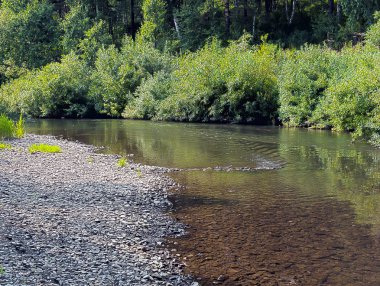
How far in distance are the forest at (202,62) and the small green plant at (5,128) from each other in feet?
27.1

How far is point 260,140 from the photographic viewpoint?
33.4 m

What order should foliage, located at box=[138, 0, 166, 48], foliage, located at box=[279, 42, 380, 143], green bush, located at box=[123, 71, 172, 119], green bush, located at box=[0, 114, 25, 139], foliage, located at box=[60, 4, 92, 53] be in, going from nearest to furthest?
green bush, located at box=[0, 114, 25, 139]
foliage, located at box=[279, 42, 380, 143]
green bush, located at box=[123, 71, 172, 119]
foliage, located at box=[138, 0, 166, 48]
foliage, located at box=[60, 4, 92, 53]

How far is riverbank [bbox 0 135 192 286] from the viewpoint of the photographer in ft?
30.8

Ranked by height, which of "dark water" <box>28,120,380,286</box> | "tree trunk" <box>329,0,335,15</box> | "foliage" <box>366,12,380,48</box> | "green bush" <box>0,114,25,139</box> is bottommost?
"dark water" <box>28,120,380,286</box>

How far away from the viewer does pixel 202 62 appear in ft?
164

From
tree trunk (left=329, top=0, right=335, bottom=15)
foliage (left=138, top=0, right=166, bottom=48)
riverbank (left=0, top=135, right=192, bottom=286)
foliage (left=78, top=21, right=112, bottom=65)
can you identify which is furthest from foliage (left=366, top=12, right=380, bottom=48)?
foliage (left=78, top=21, right=112, bottom=65)

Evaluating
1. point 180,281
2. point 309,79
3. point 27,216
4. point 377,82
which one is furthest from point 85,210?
point 309,79

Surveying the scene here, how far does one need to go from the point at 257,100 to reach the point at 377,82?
1522cm

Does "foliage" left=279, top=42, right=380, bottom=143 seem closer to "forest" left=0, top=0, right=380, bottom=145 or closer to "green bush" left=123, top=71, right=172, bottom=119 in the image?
"forest" left=0, top=0, right=380, bottom=145

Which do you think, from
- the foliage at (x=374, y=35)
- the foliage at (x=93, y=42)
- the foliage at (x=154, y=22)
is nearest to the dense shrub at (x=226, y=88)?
the foliage at (x=374, y=35)

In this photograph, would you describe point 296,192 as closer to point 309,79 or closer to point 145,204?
point 145,204

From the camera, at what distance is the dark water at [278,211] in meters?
10.5

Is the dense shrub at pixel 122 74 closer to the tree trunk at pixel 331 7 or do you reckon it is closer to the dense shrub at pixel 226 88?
the dense shrub at pixel 226 88

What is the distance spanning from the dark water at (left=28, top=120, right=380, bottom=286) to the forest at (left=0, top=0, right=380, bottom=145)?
30.0 feet
